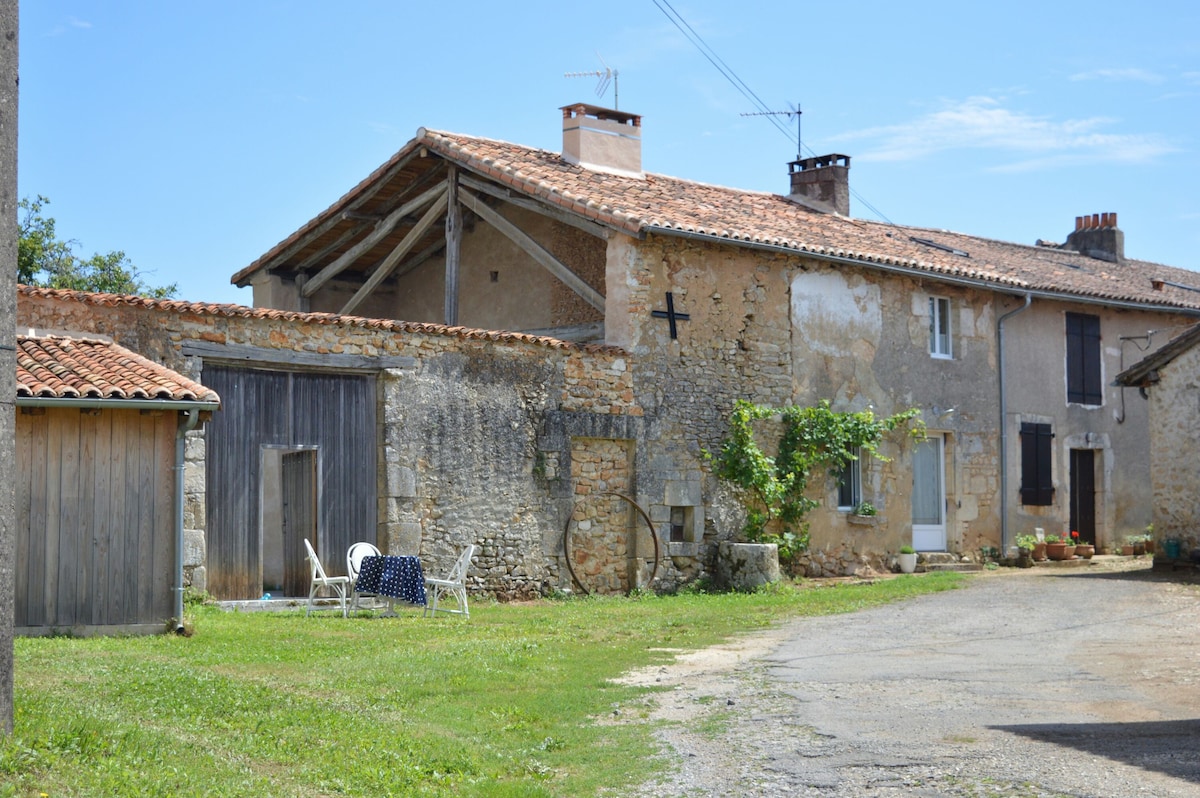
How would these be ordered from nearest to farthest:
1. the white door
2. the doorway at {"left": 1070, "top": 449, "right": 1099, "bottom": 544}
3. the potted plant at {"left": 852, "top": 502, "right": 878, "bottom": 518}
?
1. the potted plant at {"left": 852, "top": 502, "right": 878, "bottom": 518}
2. the white door
3. the doorway at {"left": 1070, "top": 449, "right": 1099, "bottom": 544}

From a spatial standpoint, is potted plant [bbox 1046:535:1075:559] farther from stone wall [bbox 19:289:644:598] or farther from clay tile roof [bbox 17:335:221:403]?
clay tile roof [bbox 17:335:221:403]

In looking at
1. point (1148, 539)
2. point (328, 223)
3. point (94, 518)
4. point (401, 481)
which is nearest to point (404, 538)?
point (401, 481)

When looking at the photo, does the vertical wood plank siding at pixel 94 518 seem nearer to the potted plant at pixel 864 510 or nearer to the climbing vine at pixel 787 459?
the climbing vine at pixel 787 459

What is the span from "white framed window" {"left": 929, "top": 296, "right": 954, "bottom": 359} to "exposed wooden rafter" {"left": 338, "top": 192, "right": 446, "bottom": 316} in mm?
7059

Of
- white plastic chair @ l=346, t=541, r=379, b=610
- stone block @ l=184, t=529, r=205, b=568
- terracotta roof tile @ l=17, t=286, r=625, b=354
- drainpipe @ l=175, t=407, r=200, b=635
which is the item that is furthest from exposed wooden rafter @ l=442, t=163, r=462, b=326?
drainpipe @ l=175, t=407, r=200, b=635

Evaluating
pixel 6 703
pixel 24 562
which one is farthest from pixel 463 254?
pixel 6 703

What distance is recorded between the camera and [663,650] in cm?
1048

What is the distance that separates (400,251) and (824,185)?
675cm

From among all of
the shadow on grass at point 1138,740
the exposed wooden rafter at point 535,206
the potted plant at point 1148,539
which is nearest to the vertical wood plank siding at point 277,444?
the exposed wooden rafter at point 535,206

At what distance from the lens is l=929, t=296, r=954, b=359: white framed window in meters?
19.4

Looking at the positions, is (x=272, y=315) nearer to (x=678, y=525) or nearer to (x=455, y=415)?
(x=455, y=415)

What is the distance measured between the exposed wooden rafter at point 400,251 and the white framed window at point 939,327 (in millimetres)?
7059

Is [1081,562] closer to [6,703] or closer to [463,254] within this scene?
[463,254]

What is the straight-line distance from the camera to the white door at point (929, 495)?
62.3 feet
